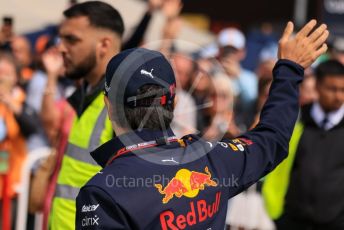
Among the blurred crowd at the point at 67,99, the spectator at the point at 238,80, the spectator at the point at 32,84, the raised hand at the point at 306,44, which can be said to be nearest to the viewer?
the raised hand at the point at 306,44

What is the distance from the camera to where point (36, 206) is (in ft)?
17.0

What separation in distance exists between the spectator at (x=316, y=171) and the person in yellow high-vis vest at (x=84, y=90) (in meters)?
2.08

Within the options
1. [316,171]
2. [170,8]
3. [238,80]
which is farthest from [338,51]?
[170,8]

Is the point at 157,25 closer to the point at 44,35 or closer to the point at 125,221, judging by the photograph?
the point at 44,35

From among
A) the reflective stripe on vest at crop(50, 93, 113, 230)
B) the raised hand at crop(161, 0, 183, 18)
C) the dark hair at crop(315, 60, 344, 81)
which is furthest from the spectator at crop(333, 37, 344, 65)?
the reflective stripe on vest at crop(50, 93, 113, 230)

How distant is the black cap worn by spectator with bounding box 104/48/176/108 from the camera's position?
2.92 meters

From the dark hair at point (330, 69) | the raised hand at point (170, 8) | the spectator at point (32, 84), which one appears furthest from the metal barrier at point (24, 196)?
the dark hair at point (330, 69)

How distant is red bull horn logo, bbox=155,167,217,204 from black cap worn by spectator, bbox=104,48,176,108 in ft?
0.91

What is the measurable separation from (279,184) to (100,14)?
235 centimetres

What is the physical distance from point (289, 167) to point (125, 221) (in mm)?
3536

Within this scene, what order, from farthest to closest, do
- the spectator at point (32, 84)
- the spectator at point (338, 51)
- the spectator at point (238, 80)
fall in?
the spectator at point (338, 51), the spectator at point (238, 80), the spectator at point (32, 84)

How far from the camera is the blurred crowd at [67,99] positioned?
5469 millimetres

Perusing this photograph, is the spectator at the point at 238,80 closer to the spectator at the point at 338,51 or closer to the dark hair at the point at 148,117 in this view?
the spectator at the point at 338,51

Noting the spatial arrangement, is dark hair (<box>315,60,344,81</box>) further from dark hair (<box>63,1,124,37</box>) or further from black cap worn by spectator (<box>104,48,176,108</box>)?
black cap worn by spectator (<box>104,48,176,108</box>)
